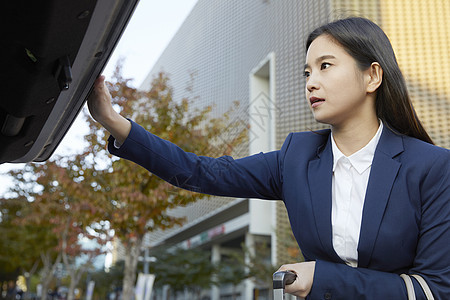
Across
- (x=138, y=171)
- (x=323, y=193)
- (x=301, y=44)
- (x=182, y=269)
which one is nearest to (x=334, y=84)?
(x=323, y=193)

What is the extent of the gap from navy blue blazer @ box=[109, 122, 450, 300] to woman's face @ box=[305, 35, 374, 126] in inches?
5.2

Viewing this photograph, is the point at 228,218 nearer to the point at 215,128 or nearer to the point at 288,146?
the point at 215,128

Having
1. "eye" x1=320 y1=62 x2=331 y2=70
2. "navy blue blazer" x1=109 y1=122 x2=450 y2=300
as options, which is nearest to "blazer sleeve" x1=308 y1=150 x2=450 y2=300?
"navy blue blazer" x1=109 y1=122 x2=450 y2=300

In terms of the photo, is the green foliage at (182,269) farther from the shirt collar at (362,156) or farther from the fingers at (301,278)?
the fingers at (301,278)

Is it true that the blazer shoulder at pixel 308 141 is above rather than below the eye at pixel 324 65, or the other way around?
below

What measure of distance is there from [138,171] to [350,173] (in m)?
10.8

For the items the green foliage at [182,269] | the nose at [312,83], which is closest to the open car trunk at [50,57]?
the nose at [312,83]

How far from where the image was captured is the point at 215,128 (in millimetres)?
12977

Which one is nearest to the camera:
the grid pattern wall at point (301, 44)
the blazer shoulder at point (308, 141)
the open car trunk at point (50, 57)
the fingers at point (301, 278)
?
the open car trunk at point (50, 57)

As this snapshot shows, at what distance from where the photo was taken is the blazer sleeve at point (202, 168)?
157cm

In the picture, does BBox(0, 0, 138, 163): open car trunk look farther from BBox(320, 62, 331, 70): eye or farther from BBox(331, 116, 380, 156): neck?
BBox(331, 116, 380, 156): neck

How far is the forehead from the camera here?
1.64m

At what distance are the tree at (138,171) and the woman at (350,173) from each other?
988cm

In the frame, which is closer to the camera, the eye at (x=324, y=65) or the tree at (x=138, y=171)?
the eye at (x=324, y=65)
